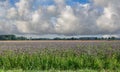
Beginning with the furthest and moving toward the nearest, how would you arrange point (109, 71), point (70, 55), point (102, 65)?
point (70, 55) → point (102, 65) → point (109, 71)

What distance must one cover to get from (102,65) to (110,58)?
1238mm

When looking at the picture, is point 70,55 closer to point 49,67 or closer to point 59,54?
point 59,54

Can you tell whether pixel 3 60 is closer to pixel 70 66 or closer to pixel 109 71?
pixel 70 66

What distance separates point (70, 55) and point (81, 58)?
147 centimetres

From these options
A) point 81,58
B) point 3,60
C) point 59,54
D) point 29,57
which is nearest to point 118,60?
point 81,58

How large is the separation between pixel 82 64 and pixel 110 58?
1.79 m

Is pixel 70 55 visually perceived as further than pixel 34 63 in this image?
Yes

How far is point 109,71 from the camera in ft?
52.0

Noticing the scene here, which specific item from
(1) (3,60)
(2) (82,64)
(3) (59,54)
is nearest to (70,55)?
(3) (59,54)

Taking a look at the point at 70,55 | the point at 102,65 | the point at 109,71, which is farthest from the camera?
the point at 70,55

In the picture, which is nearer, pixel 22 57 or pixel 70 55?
pixel 22 57

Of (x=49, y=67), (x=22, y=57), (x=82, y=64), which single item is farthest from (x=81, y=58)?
(x=22, y=57)

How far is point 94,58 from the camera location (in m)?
18.5

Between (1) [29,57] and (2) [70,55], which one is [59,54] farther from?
(1) [29,57]
